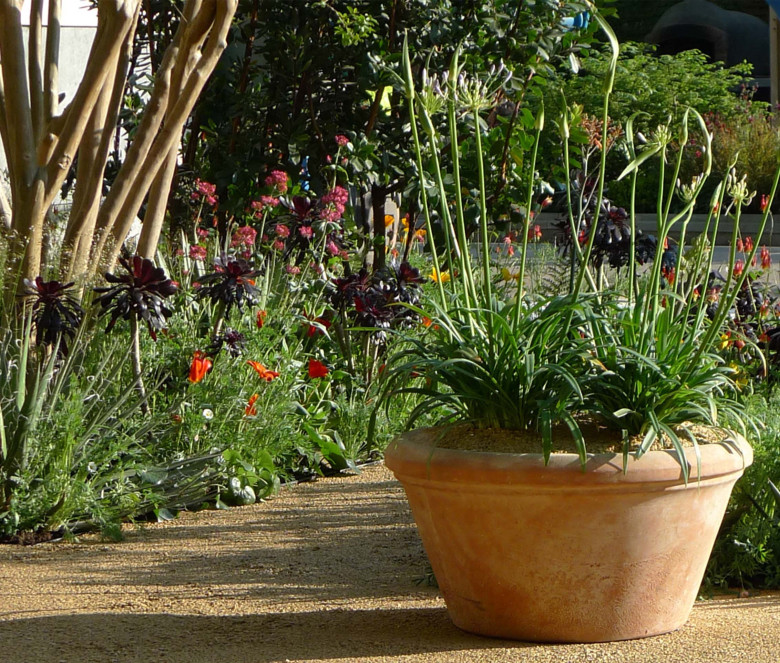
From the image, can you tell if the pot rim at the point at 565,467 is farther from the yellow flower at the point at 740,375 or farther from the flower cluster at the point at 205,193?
the flower cluster at the point at 205,193

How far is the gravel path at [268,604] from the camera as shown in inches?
98.5

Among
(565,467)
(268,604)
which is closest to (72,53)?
(268,604)

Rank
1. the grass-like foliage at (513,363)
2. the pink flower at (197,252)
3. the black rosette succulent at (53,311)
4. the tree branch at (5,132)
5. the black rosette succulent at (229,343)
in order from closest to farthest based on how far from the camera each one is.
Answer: the grass-like foliage at (513,363) → the black rosette succulent at (53,311) → the black rosette succulent at (229,343) → the tree branch at (5,132) → the pink flower at (197,252)

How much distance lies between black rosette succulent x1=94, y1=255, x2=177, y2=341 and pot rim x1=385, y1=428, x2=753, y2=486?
1.53 meters

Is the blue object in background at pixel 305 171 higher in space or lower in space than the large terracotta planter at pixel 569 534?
higher

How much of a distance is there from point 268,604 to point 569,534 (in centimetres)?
96

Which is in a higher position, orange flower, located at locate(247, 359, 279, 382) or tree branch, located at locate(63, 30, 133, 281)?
tree branch, located at locate(63, 30, 133, 281)

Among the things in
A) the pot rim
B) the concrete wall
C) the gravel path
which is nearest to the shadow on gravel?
the gravel path

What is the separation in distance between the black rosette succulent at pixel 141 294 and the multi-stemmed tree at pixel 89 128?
1.58 feet

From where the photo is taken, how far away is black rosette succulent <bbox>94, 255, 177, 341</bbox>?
12.4ft

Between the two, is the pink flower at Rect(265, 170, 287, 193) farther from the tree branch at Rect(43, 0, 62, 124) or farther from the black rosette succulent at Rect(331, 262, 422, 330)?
the tree branch at Rect(43, 0, 62, 124)

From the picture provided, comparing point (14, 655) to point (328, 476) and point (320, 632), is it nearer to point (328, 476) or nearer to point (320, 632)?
point (320, 632)

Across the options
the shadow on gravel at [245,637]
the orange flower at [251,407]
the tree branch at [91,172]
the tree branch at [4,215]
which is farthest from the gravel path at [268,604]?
the tree branch at [4,215]

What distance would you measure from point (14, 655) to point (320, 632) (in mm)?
726
